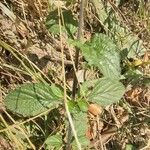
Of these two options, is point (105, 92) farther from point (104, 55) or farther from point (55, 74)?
point (55, 74)

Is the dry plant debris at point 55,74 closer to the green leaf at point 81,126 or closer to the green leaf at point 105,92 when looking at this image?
the green leaf at point 81,126

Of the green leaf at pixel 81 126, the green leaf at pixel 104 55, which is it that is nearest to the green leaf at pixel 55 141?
the green leaf at pixel 81 126

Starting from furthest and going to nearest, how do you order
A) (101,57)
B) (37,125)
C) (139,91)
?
(139,91)
(37,125)
(101,57)

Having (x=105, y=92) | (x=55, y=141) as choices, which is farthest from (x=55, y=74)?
(x=105, y=92)

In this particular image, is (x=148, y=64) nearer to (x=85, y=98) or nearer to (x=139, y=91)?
(x=139, y=91)

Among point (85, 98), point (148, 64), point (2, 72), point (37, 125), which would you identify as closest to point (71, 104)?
point (85, 98)

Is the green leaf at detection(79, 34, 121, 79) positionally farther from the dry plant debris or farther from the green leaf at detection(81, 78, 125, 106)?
the dry plant debris

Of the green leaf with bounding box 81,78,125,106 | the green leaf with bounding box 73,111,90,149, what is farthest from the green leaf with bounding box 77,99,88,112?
the green leaf with bounding box 73,111,90,149
